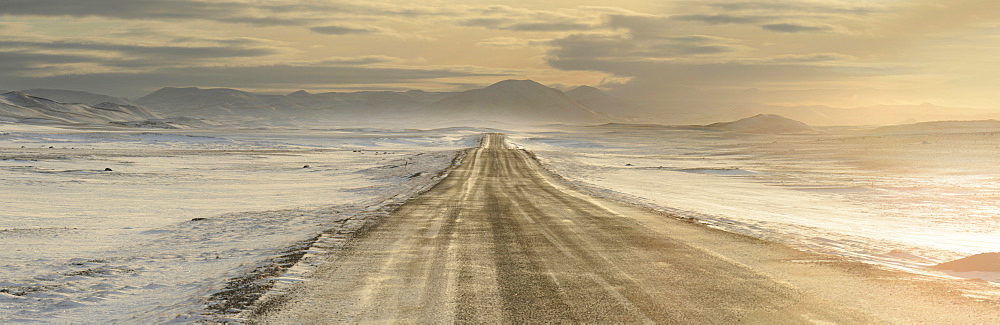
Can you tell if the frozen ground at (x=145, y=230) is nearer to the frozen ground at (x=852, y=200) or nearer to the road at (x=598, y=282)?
the road at (x=598, y=282)

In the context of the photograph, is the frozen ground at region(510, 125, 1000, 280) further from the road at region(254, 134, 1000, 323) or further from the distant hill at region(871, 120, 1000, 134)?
the distant hill at region(871, 120, 1000, 134)

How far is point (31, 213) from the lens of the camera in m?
18.1

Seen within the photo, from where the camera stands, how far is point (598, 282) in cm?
909

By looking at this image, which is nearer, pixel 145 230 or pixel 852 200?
pixel 145 230

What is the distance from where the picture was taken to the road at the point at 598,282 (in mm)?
7445

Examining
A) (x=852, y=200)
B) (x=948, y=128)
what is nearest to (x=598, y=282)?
(x=852, y=200)

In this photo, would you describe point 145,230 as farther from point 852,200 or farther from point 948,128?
point 948,128

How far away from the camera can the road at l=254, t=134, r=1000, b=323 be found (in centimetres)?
745

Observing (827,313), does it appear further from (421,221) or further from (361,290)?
(421,221)

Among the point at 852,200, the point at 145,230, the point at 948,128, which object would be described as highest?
the point at 948,128

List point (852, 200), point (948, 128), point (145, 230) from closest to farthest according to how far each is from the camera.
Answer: point (145, 230)
point (852, 200)
point (948, 128)

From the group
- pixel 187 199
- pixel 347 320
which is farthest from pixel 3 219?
pixel 347 320

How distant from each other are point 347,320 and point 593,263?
457 cm

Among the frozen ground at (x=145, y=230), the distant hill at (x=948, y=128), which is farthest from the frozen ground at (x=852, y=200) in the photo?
the distant hill at (x=948, y=128)
